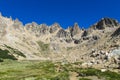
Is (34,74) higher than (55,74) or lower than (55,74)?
higher

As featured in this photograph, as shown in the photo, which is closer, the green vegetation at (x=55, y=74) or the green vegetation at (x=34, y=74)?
the green vegetation at (x=55, y=74)

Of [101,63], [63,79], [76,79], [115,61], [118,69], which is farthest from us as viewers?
[101,63]

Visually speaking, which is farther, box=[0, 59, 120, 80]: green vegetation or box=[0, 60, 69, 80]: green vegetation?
box=[0, 60, 69, 80]: green vegetation

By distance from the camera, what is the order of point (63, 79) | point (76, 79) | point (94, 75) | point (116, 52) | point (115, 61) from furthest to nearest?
point (116, 52) < point (115, 61) < point (94, 75) < point (76, 79) < point (63, 79)

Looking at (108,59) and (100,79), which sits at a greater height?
(108,59)

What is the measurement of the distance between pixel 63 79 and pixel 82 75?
17.0 metres

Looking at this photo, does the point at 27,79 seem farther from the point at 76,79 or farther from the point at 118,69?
the point at 118,69

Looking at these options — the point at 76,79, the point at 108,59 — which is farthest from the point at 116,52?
the point at 76,79

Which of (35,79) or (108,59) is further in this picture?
(108,59)

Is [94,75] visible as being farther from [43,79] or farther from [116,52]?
[116,52]

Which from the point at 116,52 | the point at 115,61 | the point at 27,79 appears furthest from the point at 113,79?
the point at 116,52

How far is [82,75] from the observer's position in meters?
85.4

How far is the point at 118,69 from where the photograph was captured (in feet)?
325

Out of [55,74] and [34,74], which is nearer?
[55,74]
